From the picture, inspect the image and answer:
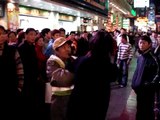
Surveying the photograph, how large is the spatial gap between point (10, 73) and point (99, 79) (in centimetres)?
141

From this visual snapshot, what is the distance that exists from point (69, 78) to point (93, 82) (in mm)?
548

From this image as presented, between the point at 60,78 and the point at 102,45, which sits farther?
the point at 60,78

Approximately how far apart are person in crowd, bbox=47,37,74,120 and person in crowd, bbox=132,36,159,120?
1.63 meters

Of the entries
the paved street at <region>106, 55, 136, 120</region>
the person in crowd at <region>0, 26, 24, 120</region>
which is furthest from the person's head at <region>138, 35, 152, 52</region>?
the person in crowd at <region>0, 26, 24, 120</region>

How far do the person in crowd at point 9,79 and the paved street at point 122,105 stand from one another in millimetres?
2837

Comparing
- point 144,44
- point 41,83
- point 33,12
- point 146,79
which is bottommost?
point 41,83

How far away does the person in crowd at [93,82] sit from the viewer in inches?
145

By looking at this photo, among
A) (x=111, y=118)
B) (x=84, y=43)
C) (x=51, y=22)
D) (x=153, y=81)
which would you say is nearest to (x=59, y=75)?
(x=153, y=81)

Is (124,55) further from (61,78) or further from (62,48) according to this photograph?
(61,78)

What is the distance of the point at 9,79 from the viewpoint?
15.0 ft

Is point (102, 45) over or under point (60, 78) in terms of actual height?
over

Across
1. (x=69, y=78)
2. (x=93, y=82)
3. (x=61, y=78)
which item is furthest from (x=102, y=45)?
(x=61, y=78)

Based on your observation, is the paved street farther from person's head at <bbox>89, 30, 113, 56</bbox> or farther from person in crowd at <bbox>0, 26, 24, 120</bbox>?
person's head at <bbox>89, 30, 113, 56</bbox>

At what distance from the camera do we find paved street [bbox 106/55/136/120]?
7371 millimetres
